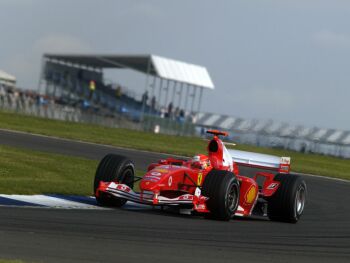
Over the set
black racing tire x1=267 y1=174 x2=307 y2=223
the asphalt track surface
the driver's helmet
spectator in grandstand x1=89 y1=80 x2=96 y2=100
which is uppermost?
spectator in grandstand x1=89 y1=80 x2=96 y2=100

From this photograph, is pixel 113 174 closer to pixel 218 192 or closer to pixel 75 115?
pixel 218 192

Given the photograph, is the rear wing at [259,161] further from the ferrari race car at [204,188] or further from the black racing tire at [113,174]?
the black racing tire at [113,174]

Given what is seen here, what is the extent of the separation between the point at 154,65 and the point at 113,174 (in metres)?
34.1

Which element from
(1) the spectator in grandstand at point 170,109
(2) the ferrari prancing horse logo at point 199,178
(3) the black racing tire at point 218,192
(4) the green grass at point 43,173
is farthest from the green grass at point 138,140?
(3) the black racing tire at point 218,192

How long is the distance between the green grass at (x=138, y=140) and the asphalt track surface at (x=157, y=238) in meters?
18.8

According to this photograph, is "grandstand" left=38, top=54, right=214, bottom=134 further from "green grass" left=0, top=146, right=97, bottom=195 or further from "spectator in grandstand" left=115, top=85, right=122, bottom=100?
"green grass" left=0, top=146, right=97, bottom=195

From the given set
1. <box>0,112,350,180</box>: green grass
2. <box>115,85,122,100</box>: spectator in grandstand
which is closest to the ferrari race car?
<box>0,112,350,180</box>: green grass

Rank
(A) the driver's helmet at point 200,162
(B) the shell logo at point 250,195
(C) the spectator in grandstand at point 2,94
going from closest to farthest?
(A) the driver's helmet at point 200,162 < (B) the shell logo at point 250,195 < (C) the spectator in grandstand at point 2,94

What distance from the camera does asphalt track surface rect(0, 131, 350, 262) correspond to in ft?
31.3

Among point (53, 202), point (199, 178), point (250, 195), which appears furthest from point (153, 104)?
point (53, 202)

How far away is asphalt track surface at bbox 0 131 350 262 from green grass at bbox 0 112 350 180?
739 inches

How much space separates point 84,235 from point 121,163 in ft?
15.0

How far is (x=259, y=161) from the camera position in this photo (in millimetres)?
17203

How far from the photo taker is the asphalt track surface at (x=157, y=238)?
954cm
